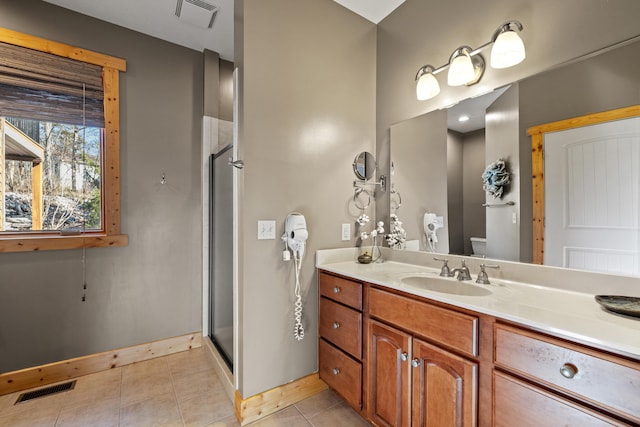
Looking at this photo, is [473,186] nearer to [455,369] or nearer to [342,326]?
[455,369]

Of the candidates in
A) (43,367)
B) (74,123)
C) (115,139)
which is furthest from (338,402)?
(74,123)

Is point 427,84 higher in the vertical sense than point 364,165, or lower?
higher

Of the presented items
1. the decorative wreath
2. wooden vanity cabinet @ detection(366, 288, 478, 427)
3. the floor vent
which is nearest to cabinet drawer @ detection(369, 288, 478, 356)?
wooden vanity cabinet @ detection(366, 288, 478, 427)

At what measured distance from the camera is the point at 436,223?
181cm

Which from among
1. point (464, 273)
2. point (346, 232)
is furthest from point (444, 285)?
point (346, 232)

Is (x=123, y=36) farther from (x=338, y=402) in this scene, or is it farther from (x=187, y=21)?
(x=338, y=402)

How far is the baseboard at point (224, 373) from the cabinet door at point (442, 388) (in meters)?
1.15

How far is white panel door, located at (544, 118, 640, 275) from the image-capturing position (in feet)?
3.54

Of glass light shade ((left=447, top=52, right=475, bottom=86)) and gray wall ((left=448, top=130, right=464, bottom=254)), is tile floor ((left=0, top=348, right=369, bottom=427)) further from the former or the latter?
glass light shade ((left=447, top=52, right=475, bottom=86))

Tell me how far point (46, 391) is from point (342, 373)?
2042 mm

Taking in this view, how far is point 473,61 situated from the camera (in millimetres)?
1582

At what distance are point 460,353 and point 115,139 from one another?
271 cm

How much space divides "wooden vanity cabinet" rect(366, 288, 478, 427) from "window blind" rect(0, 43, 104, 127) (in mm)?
2526

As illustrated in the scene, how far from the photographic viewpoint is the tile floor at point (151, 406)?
5.31 feet
